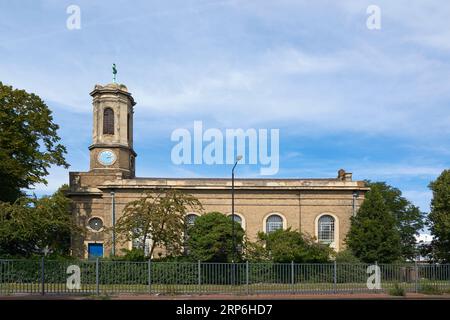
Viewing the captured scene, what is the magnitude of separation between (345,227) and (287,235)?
6.88 meters

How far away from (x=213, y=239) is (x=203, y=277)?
27.4 feet

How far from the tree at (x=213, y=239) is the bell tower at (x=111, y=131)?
11.6m

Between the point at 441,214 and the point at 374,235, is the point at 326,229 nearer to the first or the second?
the point at 374,235

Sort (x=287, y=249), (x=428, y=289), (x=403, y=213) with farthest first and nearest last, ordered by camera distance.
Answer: (x=403, y=213) → (x=287, y=249) → (x=428, y=289)

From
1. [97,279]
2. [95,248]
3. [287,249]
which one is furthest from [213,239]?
[95,248]

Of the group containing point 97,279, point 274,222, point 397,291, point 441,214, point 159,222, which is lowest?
point 397,291

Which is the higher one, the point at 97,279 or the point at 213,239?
the point at 213,239

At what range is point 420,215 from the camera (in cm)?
6231

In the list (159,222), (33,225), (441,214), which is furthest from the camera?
(441,214)

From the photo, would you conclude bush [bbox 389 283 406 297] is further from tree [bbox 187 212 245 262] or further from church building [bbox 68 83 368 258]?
church building [bbox 68 83 368 258]

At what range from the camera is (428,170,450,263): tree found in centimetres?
4116

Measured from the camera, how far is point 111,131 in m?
42.5

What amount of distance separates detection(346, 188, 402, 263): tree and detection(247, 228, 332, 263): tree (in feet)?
7.69
